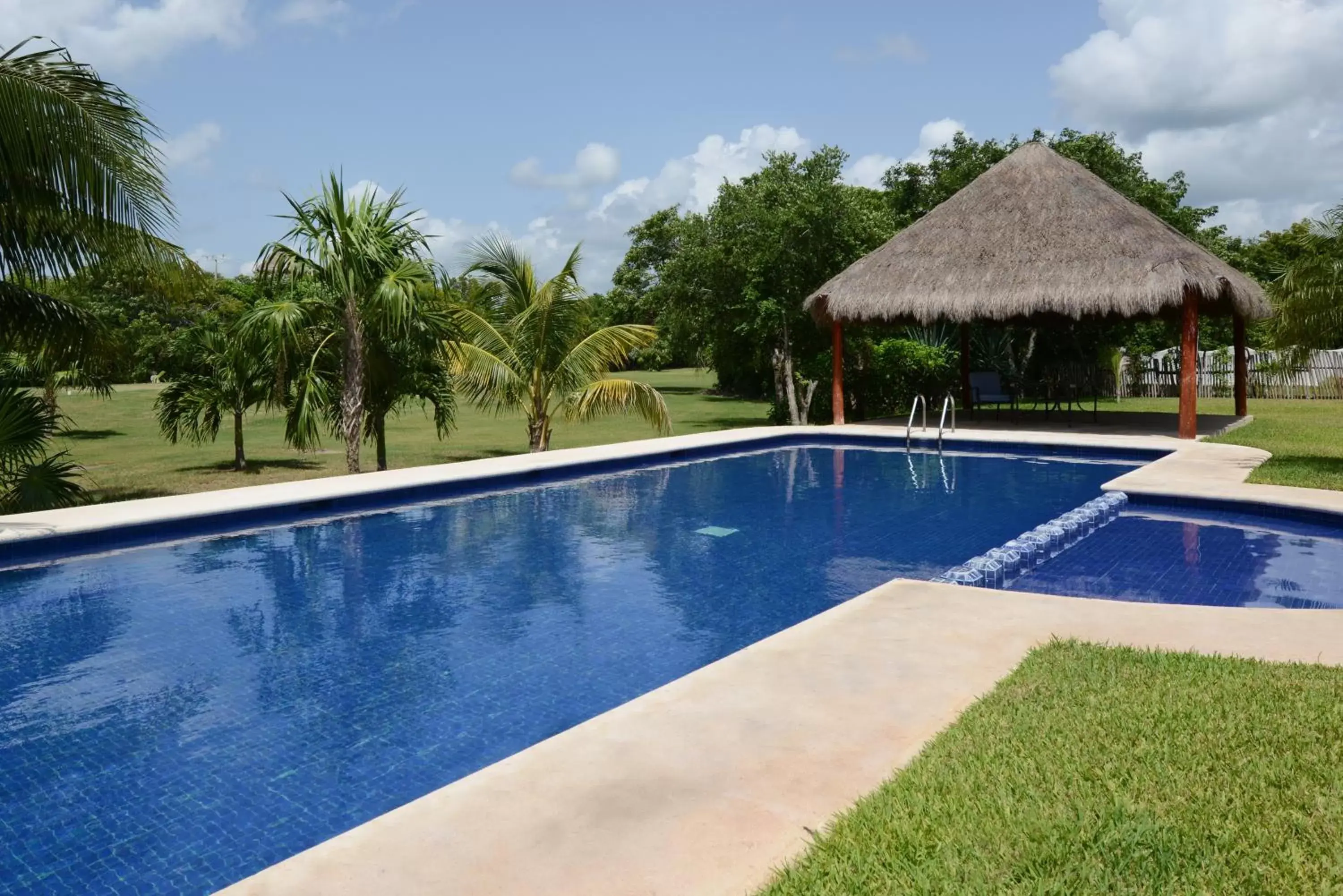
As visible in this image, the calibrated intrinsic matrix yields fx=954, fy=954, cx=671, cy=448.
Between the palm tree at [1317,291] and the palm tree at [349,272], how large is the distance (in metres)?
9.16

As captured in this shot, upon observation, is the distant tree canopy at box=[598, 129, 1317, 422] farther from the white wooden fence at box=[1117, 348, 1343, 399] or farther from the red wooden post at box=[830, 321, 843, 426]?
the red wooden post at box=[830, 321, 843, 426]

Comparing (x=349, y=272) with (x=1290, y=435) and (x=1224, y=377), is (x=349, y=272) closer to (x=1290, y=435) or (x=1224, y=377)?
(x=1290, y=435)

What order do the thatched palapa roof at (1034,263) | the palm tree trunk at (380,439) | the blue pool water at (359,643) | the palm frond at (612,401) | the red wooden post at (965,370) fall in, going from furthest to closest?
1. the red wooden post at (965,370)
2. the thatched palapa roof at (1034,263)
3. the palm frond at (612,401)
4. the palm tree trunk at (380,439)
5. the blue pool water at (359,643)

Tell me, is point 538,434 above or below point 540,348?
below

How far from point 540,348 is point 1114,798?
11261mm

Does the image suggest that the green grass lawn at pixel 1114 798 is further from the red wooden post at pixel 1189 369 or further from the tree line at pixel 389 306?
the red wooden post at pixel 1189 369

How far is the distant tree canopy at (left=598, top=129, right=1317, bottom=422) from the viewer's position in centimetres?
1759

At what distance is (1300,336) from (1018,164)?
25.7ft

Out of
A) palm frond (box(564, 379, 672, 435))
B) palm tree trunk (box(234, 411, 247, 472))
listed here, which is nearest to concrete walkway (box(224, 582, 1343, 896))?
palm frond (box(564, 379, 672, 435))

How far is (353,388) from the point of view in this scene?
11289 millimetres

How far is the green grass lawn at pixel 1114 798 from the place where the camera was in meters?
2.30

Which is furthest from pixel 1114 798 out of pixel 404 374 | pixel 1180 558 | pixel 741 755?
pixel 404 374

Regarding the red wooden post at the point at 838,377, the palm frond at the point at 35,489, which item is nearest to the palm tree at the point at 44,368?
the palm frond at the point at 35,489

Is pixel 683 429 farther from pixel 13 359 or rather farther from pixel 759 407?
pixel 13 359
